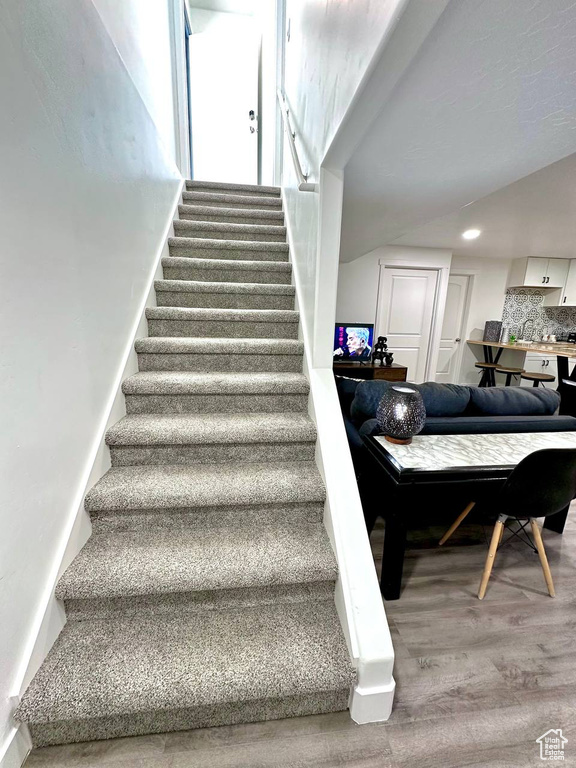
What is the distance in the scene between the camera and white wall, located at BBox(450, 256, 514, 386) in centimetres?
527

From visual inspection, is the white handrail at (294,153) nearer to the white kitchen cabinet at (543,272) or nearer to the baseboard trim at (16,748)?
the baseboard trim at (16,748)

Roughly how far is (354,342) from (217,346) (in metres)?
2.74

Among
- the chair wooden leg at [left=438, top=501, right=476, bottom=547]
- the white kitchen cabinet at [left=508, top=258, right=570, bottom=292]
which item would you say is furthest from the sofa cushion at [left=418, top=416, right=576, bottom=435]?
the white kitchen cabinet at [left=508, top=258, right=570, bottom=292]

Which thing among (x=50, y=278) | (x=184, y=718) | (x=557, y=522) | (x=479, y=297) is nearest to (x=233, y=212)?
(x=50, y=278)

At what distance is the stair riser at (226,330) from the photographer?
2158 mm

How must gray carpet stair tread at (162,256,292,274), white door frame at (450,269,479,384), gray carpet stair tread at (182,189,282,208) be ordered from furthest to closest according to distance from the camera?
1. white door frame at (450,269,479,384)
2. gray carpet stair tread at (182,189,282,208)
3. gray carpet stair tread at (162,256,292,274)

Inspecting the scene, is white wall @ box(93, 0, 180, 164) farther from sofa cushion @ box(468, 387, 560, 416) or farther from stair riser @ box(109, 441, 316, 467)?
sofa cushion @ box(468, 387, 560, 416)

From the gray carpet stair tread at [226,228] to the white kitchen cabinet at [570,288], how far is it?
15.9 feet

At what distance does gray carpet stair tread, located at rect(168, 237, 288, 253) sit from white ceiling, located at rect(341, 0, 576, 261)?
0.89 meters

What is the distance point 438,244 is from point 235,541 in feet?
15.1

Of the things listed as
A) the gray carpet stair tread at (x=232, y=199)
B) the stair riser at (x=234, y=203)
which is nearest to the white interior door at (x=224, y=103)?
A: the gray carpet stair tread at (x=232, y=199)

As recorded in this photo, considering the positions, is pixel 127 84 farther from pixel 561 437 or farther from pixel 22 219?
pixel 561 437

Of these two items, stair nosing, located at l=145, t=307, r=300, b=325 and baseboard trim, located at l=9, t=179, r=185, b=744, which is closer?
baseboard trim, located at l=9, t=179, r=185, b=744

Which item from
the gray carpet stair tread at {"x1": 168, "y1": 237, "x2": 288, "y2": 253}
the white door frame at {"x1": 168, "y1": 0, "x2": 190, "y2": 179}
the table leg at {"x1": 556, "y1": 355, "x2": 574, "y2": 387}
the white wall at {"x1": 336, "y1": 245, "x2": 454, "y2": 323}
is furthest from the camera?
the white wall at {"x1": 336, "y1": 245, "x2": 454, "y2": 323}
